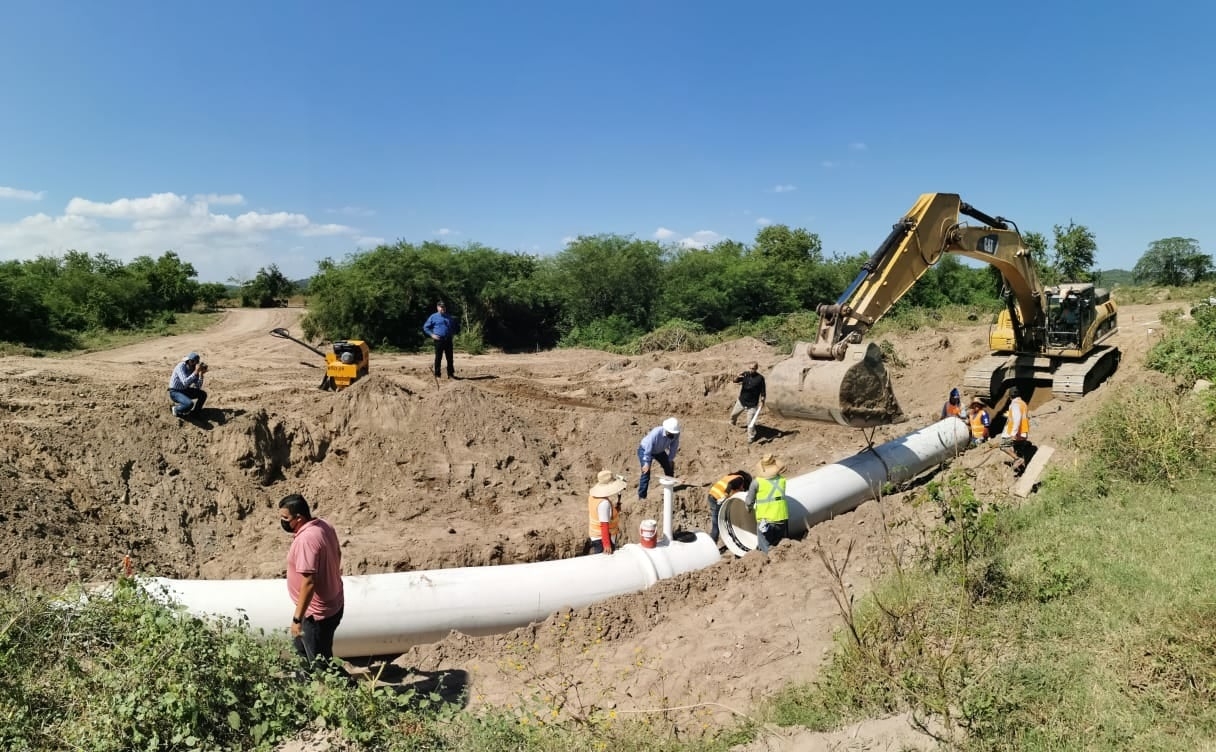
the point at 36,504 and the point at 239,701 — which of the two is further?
the point at 36,504

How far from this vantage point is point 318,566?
16.7ft

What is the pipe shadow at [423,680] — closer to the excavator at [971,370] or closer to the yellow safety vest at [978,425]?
the excavator at [971,370]

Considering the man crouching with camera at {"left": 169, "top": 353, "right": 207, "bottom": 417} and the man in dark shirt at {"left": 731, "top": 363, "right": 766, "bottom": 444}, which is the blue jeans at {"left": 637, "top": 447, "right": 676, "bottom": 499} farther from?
the man crouching with camera at {"left": 169, "top": 353, "right": 207, "bottom": 417}

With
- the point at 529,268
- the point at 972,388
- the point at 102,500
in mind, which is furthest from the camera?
the point at 529,268

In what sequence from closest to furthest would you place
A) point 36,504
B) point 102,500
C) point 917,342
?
point 36,504 → point 102,500 → point 917,342

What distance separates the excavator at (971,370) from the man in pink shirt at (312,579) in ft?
Result: 15.1

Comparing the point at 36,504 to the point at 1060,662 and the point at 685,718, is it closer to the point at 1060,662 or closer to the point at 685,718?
the point at 685,718

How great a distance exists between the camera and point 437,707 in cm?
557

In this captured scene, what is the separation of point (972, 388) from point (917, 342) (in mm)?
7969

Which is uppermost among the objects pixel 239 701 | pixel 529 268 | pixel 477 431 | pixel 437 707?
pixel 529 268

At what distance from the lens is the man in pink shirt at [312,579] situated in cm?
504

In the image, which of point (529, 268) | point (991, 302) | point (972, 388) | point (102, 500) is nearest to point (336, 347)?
point (102, 500)

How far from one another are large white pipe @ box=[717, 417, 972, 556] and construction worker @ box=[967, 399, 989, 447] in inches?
32.2

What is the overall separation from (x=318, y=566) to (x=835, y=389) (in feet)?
16.2
